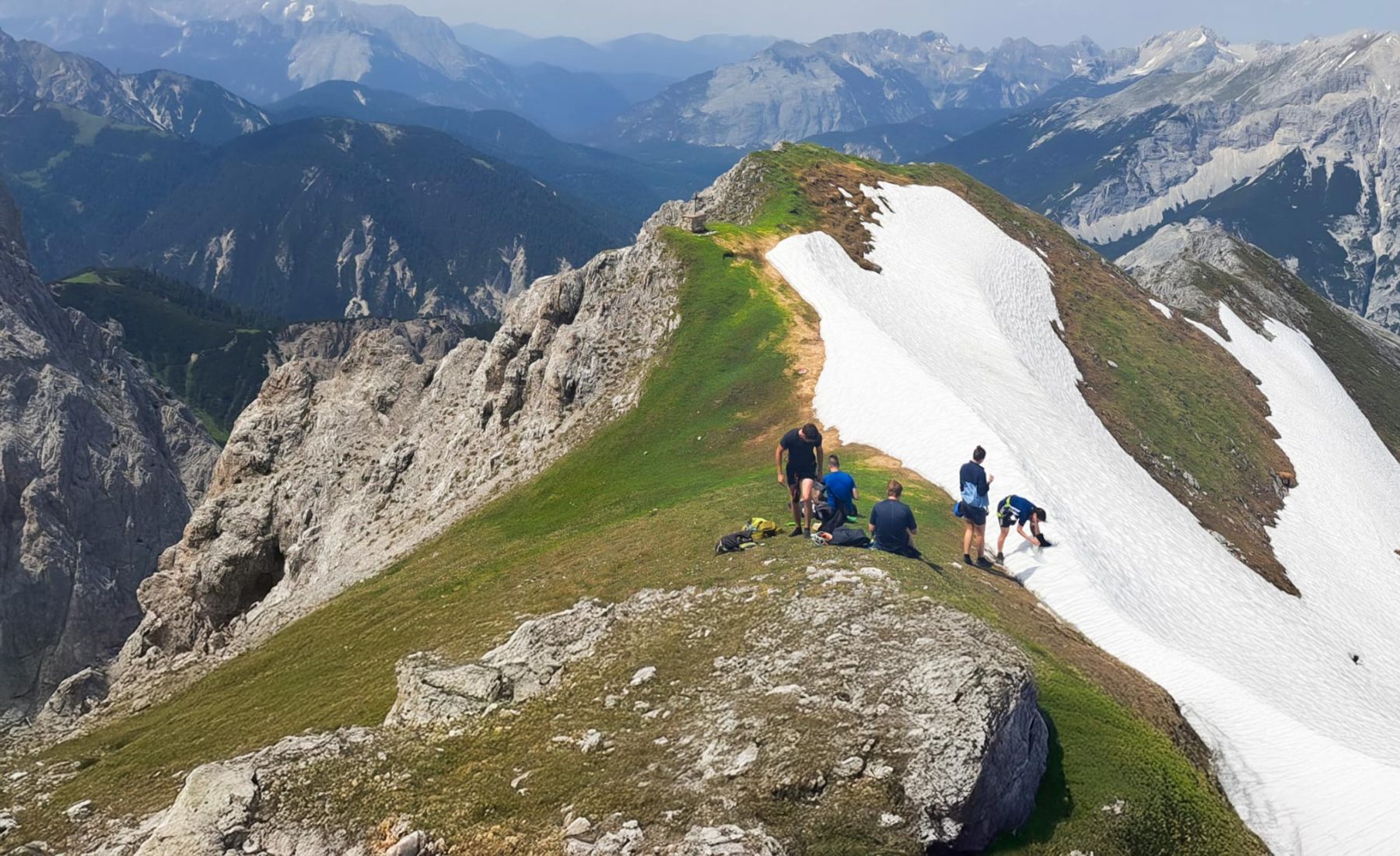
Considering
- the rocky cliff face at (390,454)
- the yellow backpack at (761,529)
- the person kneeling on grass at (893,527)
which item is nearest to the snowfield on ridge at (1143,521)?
the person kneeling on grass at (893,527)

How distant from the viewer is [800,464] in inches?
1046

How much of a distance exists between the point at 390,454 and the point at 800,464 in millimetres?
39235

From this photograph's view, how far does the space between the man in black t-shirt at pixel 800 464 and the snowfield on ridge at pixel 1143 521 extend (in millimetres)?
7980

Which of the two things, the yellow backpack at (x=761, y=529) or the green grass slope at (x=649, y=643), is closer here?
the green grass slope at (x=649, y=643)

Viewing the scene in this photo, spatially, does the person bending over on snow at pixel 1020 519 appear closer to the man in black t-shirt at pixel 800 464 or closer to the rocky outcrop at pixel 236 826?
the man in black t-shirt at pixel 800 464

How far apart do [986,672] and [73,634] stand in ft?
471

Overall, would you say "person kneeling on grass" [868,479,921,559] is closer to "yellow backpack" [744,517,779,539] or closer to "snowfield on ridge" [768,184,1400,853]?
"yellow backpack" [744,517,779,539]

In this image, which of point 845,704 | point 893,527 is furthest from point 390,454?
point 845,704

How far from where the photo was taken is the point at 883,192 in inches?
3332

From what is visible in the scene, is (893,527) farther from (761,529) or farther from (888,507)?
(761,529)

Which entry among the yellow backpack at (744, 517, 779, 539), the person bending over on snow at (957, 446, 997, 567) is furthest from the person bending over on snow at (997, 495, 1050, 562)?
the yellow backpack at (744, 517, 779, 539)

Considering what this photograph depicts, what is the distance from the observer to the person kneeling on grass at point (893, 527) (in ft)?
77.6

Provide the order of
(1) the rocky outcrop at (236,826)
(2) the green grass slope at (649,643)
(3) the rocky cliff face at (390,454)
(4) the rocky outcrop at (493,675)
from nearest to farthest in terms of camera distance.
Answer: (1) the rocky outcrop at (236,826)
(2) the green grass slope at (649,643)
(4) the rocky outcrop at (493,675)
(3) the rocky cliff face at (390,454)

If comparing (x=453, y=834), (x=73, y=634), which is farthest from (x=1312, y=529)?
(x=73, y=634)
